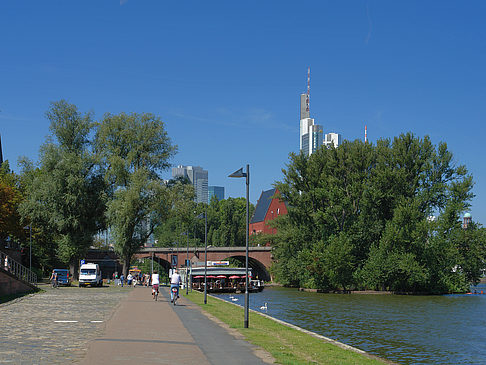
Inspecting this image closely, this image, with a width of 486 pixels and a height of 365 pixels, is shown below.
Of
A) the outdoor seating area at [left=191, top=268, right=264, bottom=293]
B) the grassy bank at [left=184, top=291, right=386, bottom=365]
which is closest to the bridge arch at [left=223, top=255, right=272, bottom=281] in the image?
the outdoor seating area at [left=191, top=268, right=264, bottom=293]

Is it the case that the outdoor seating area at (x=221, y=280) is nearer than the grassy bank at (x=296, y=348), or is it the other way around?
the grassy bank at (x=296, y=348)

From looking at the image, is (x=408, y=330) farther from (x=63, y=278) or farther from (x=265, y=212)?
(x=265, y=212)

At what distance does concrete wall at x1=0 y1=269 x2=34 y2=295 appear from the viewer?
35.2 metres

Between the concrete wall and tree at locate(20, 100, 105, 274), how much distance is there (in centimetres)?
1855

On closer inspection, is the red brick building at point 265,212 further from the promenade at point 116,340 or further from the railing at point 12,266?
the promenade at point 116,340

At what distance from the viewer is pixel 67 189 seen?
6003 centimetres

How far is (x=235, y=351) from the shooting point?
1432cm

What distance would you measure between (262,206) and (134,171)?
8927 cm

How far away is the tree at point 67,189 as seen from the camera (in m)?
59.5

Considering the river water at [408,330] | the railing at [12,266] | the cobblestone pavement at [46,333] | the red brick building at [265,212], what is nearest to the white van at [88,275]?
the railing at [12,266]

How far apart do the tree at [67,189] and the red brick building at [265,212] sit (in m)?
68.1

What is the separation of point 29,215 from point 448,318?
41865mm

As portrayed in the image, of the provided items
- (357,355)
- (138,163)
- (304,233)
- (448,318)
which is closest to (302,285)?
(304,233)

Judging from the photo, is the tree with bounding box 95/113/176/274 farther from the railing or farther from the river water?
the river water
